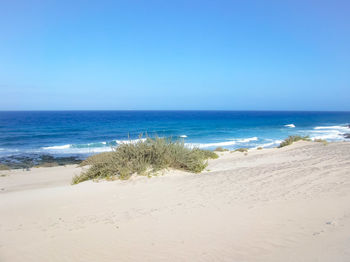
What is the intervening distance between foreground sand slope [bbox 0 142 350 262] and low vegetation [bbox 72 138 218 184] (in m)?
0.71

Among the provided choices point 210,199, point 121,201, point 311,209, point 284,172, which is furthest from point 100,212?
point 284,172

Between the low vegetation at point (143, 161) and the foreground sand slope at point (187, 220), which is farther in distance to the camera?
the low vegetation at point (143, 161)

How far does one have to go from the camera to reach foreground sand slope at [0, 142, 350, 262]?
156 inches

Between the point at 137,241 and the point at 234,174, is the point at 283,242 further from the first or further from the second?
the point at 234,174

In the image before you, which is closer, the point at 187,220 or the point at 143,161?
the point at 187,220

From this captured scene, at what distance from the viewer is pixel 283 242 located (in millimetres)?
4031

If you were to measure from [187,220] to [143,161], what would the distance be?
4328 millimetres

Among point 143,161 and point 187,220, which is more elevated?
point 143,161

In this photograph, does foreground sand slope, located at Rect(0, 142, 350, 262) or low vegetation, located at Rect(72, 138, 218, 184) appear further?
low vegetation, located at Rect(72, 138, 218, 184)

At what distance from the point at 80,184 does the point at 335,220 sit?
23.3ft

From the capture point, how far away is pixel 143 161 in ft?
30.5

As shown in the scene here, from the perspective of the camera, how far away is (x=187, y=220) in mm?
5223

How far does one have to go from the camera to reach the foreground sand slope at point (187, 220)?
13.0ft

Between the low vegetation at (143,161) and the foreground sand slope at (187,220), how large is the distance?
0.71 meters
